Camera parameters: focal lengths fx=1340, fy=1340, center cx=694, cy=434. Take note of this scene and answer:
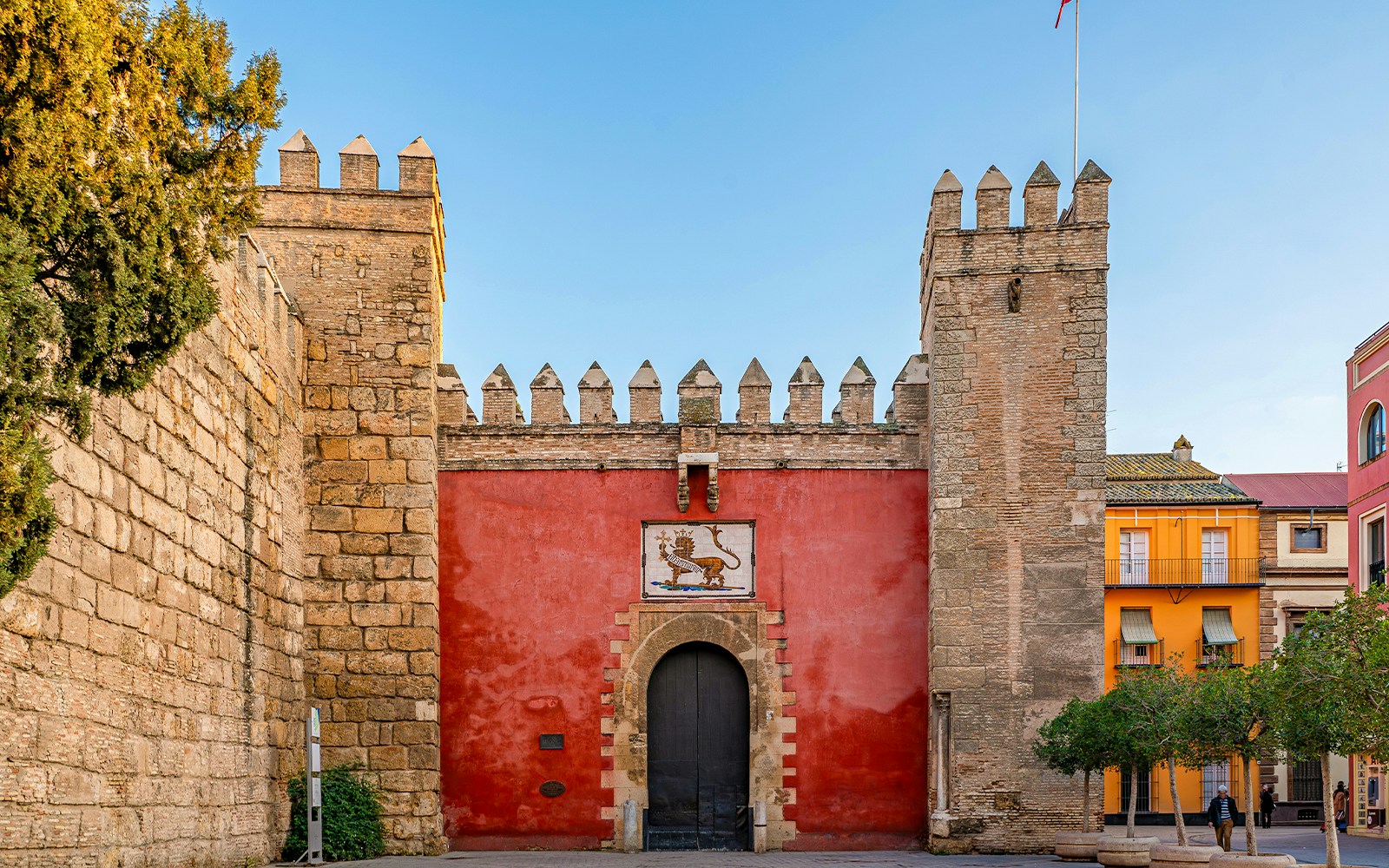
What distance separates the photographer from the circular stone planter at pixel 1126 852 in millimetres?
12297

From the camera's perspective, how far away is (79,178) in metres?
5.75

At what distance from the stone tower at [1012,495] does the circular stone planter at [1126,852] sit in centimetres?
118

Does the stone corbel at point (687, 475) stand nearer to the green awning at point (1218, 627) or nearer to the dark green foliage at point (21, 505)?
the dark green foliage at point (21, 505)

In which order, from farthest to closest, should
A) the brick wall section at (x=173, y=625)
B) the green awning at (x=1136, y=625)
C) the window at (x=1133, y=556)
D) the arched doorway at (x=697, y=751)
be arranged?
the window at (x=1133, y=556) → the green awning at (x=1136, y=625) → the arched doorway at (x=697, y=751) → the brick wall section at (x=173, y=625)

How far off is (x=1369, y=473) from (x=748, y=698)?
12821 mm

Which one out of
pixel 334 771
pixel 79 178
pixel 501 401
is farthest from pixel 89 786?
pixel 501 401

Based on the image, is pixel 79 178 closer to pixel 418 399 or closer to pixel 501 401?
pixel 418 399

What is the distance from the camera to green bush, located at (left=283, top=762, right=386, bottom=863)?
12.5m

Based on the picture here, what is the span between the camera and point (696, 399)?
48.6 ft

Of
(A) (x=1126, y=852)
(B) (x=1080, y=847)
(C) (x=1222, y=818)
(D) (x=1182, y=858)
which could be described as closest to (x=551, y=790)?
(B) (x=1080, y=847)

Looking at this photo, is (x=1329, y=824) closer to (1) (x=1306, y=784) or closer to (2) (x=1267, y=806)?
(2) (x=1267, y=806)

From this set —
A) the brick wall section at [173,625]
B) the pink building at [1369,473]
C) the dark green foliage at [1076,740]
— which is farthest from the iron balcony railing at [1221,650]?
the brick wall section at [173,625]

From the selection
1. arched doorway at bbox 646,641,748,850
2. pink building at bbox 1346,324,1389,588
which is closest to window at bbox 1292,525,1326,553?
pink building at bbox 1346,324,1389,588

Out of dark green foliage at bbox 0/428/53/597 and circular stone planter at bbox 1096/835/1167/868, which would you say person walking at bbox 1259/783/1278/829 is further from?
dark green foliage at bbox 0/428/53/597
